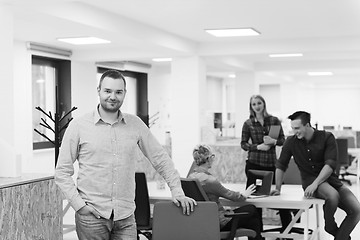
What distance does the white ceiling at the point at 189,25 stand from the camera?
636 centimetres

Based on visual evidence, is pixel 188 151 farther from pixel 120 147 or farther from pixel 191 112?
pixel 120 147

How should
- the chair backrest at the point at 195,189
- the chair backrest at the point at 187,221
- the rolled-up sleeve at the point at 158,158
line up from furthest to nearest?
1. the chair backrest at the point at 195,189
2. the chair backrest at the point at 187,221
3. the rolled-up sleeve at the point at 158,158

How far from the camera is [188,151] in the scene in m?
9.89

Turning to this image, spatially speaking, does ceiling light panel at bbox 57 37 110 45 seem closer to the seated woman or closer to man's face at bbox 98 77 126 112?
the seated woman

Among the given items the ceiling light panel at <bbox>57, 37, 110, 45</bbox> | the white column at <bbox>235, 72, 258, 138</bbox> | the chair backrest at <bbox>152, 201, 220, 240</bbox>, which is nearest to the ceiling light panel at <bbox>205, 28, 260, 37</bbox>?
the ceiling light panel at <bbox>57, 37, 110, 45</bbox>

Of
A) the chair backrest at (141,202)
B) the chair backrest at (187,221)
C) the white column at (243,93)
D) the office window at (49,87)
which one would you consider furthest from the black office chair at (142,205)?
the white column at (243,93)

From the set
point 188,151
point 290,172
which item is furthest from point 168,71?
point 290,172

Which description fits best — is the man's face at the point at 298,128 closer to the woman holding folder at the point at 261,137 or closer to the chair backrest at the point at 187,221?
the woman holding folder at the point at 261,137

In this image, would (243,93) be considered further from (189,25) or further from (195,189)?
(195,189)

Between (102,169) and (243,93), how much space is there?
1033cm

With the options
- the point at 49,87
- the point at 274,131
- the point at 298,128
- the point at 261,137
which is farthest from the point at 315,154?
the point at 49,87

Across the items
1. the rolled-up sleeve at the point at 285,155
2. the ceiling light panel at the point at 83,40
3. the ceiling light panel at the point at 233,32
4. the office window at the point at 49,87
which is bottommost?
the rolled-up sleeve at the point at 285,155

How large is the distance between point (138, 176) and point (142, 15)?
2757 millimetres

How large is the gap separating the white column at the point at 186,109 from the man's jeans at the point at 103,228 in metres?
6.72
